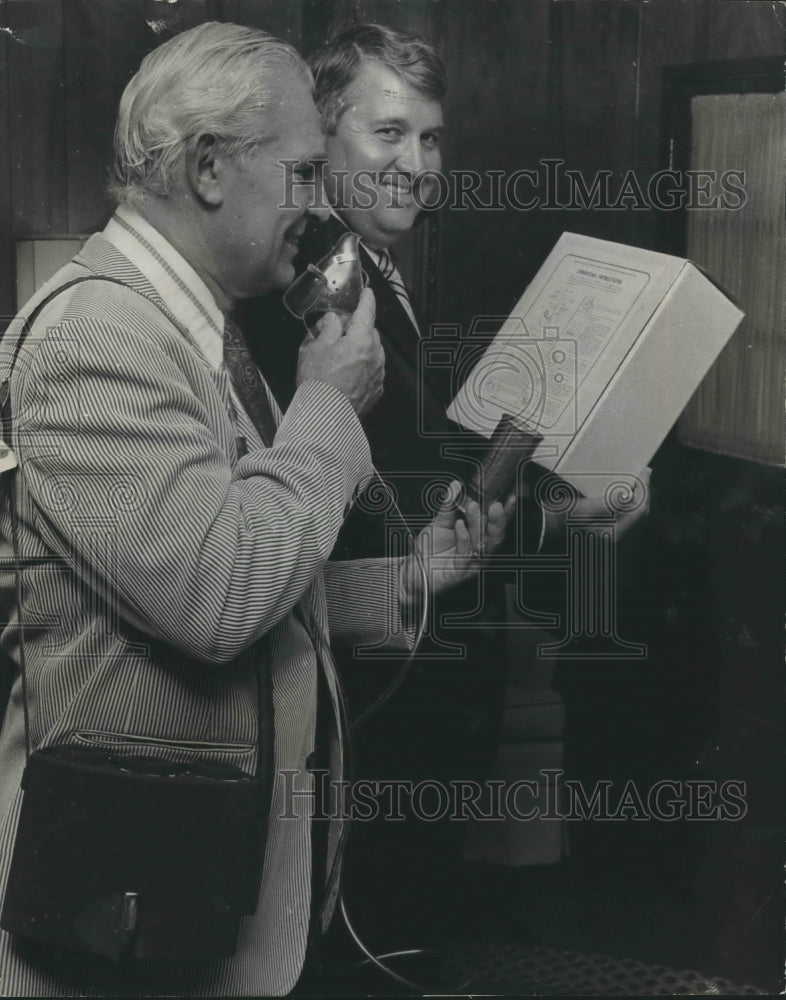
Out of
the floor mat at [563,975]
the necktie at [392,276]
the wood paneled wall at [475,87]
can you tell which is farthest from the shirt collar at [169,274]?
the floor mat at [563,975]

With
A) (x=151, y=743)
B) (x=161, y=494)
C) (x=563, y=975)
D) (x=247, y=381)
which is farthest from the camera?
(x=563, y=975)

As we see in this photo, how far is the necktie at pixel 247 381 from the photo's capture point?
56.2 inches

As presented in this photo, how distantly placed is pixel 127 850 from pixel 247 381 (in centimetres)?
59

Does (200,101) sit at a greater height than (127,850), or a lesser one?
greater

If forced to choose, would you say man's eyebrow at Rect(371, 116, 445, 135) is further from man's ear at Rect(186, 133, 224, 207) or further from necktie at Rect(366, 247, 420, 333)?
man's ear at Rect(186, 133, 224, 207)

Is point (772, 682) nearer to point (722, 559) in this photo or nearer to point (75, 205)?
point (722, 559)

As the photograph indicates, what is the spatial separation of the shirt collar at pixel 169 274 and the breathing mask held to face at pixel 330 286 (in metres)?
0.19

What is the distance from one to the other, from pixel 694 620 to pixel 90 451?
3.32ft

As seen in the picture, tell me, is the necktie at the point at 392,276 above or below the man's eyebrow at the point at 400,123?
below

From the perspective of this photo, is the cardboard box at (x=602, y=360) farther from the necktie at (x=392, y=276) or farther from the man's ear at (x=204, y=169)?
the man's ear at (x=204, y=169)

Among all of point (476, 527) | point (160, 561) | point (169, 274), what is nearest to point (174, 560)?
point (160, 561)

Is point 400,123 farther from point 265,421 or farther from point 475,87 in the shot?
point 265,421

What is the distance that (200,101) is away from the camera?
1.33m

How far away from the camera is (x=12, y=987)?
134 centimetres
